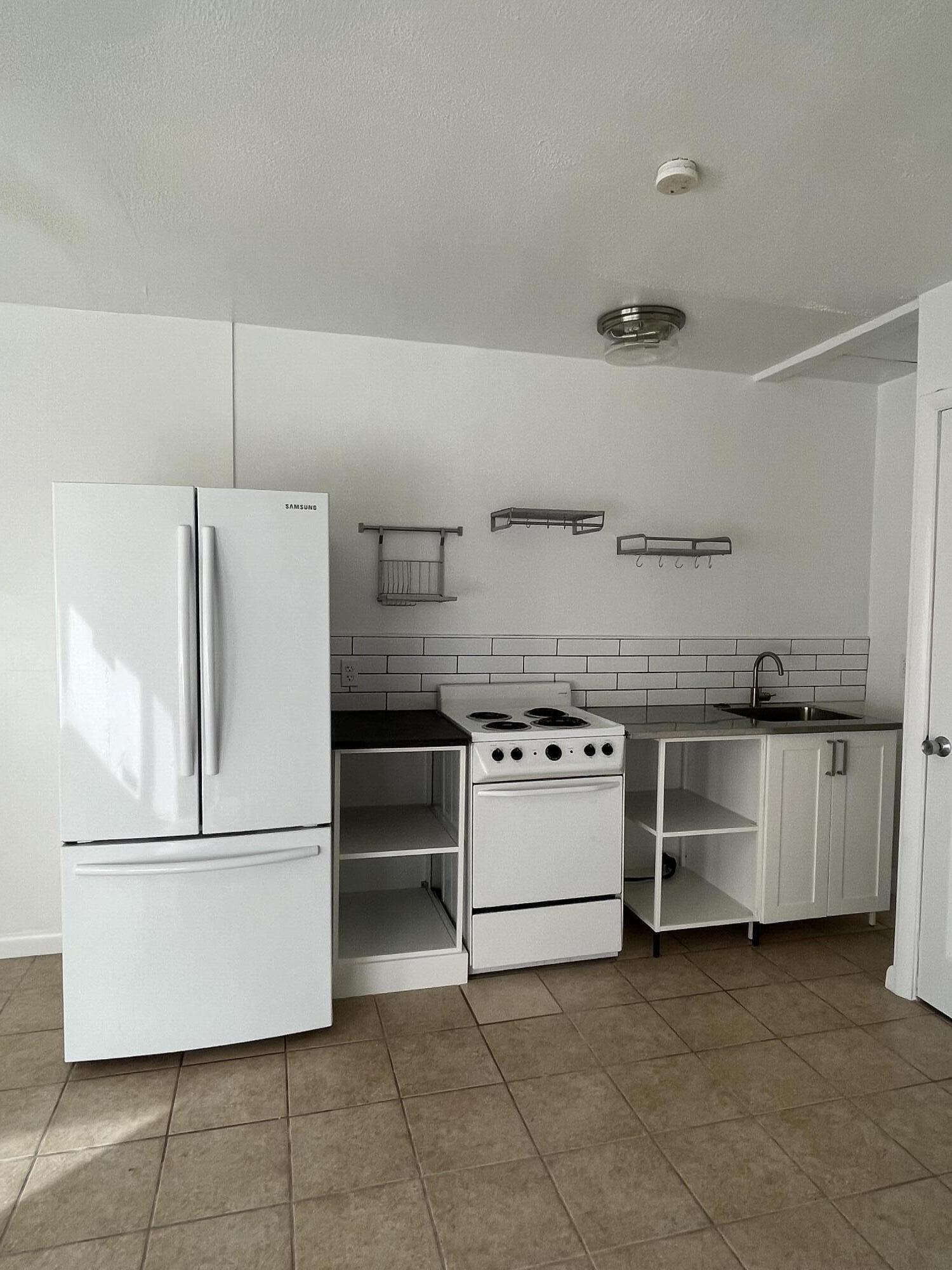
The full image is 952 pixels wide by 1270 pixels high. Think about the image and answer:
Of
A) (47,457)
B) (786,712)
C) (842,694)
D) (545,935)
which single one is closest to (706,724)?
(786,712)

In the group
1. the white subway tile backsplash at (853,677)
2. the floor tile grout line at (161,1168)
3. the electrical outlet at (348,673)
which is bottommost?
the floor tile grout line at (161,1168)

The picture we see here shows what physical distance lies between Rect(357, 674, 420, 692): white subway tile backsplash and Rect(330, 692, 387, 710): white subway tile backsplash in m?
0.02

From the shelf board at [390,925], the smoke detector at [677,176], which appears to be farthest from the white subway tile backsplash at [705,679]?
the smoke detector at [677,176]

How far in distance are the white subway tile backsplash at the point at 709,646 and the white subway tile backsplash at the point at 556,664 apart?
0.53 meters

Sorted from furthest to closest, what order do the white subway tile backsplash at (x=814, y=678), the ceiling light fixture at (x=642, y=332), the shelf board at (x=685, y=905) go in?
the white subway tile backsplash at (x=814, y=678), the shelf board at (x=685, y=905), the ceiling light fixture at (x=642, y=332)

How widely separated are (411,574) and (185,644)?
132cm

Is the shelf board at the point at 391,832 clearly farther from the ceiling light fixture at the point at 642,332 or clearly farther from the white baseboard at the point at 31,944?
the ceiling light fixture at the point at 642,332

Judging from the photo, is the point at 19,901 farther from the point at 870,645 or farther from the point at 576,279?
the point at 870,645

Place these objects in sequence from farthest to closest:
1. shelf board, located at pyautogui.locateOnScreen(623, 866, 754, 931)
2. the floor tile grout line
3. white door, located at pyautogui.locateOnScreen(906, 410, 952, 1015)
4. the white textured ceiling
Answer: shelf board, located at pyautogui.locateOnScreen(623, 866, 754, 931), white door, located at pyautogui.locateOnScreen(906, 410, 952, 1015), the floor tile grout line, the white textured ceiling

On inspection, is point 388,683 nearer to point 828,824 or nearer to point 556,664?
point 556,664

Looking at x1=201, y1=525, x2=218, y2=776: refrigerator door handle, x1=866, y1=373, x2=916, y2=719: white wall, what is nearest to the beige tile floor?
x1=201, y1=525, x2=218, y2=776: refrigerator door handle

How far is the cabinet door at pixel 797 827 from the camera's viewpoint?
3.41 metres

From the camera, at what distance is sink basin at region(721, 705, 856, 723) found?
155 inches

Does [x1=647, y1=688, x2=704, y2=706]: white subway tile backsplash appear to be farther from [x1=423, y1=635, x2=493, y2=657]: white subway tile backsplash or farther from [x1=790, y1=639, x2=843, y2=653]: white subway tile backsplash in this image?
[x1=423, y1=635, x2=493, y2=657]: white subway tile backsplash
